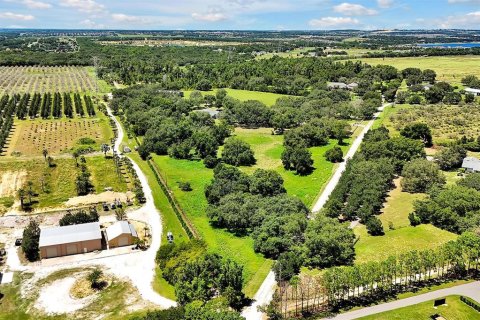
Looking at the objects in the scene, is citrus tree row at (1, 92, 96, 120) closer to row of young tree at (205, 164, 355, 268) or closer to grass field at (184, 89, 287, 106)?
grass field at (184, 89, 287, 106)

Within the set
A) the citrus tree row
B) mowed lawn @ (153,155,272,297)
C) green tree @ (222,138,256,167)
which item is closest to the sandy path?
mowed lawn @ (153,155,272,297)

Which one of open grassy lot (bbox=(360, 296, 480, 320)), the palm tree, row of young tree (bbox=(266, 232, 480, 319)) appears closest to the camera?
open grassy lot (bbox=(360, 296, 480, 320))

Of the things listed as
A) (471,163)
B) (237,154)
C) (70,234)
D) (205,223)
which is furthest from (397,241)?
(70,234)

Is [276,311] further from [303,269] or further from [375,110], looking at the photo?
[375,110]

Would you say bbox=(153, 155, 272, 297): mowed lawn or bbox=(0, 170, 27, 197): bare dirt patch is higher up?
bbox=(153, 155, 272, 297): mowed lawn

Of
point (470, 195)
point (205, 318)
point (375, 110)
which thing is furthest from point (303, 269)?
point (375, 110)

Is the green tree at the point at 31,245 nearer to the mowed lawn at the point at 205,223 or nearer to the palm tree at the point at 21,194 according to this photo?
the palm tree at the point at 21,194

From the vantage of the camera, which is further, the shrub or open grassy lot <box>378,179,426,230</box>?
the shrub
